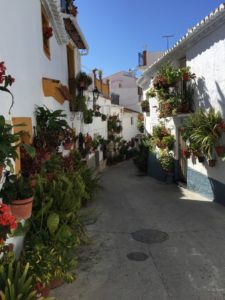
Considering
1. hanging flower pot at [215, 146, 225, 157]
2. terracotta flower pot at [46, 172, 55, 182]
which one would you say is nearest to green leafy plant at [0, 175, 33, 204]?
terracotta flower pot at [46, 172, 55, 182]

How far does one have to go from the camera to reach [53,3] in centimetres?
940

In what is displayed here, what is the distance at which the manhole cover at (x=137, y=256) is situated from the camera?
22.8ft

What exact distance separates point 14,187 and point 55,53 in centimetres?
735

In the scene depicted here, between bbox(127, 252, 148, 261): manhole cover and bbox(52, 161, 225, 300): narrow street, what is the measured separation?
2 cm

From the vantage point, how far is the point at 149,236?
836 cm

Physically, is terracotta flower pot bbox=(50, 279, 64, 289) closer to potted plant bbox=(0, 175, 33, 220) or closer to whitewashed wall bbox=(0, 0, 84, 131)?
potted plant bbox=(0, 175, 33, 220)

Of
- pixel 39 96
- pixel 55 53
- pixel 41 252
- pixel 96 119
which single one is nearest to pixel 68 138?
pixel 39 96

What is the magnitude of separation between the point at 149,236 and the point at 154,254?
3.97 feet

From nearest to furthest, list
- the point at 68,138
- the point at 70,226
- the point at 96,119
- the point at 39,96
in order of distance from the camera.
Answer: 1. the point at 70,226
2. the point at 39,96
3. the point at 68,138
4. the point at 96,119

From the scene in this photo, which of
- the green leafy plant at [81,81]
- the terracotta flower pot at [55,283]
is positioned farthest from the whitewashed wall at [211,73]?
the terracotta flower pot at [55,283]

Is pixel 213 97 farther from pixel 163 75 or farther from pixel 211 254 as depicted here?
pixel 211 254

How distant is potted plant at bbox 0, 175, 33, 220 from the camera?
4445mm

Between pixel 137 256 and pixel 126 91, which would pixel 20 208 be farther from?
pixel 126 91

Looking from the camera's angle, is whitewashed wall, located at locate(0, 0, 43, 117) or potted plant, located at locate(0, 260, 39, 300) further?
whitewashed wall, located at locate(0, 0, 43, 117)
